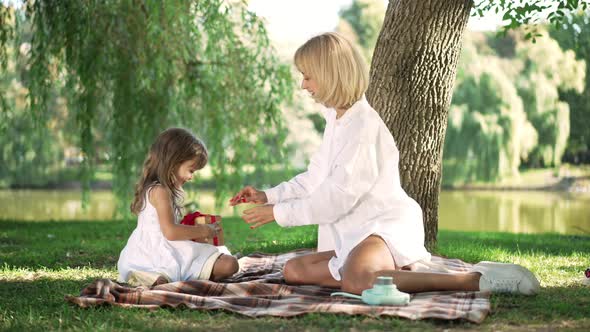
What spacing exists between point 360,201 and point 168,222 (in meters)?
1.04

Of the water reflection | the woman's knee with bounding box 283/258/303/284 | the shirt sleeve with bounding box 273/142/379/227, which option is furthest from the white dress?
the water reflection

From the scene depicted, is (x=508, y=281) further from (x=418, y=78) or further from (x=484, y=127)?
(x=484, y=127)

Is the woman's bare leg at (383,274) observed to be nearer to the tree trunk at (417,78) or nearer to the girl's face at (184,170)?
the girl's face at (184,170)

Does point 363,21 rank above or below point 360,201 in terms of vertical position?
above

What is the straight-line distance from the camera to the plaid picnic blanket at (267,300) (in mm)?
3090

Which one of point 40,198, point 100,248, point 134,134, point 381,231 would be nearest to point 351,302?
point 381,231

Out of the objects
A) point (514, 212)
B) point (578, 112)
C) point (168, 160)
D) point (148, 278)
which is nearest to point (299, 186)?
point (168, 160)

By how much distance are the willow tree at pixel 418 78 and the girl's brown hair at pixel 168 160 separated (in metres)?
1.62

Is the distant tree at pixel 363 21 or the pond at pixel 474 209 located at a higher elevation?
the distant tree at pixel 363 21

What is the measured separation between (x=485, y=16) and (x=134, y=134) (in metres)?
3.81

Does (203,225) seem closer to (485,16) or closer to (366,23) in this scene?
(485,16)

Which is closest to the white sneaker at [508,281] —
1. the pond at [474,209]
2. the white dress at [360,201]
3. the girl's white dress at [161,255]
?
the white dress at [360,201]

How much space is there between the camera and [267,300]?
3.37 metres

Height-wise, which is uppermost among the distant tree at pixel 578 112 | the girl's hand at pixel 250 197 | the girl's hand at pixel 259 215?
the distant tree at pixel 578 112
